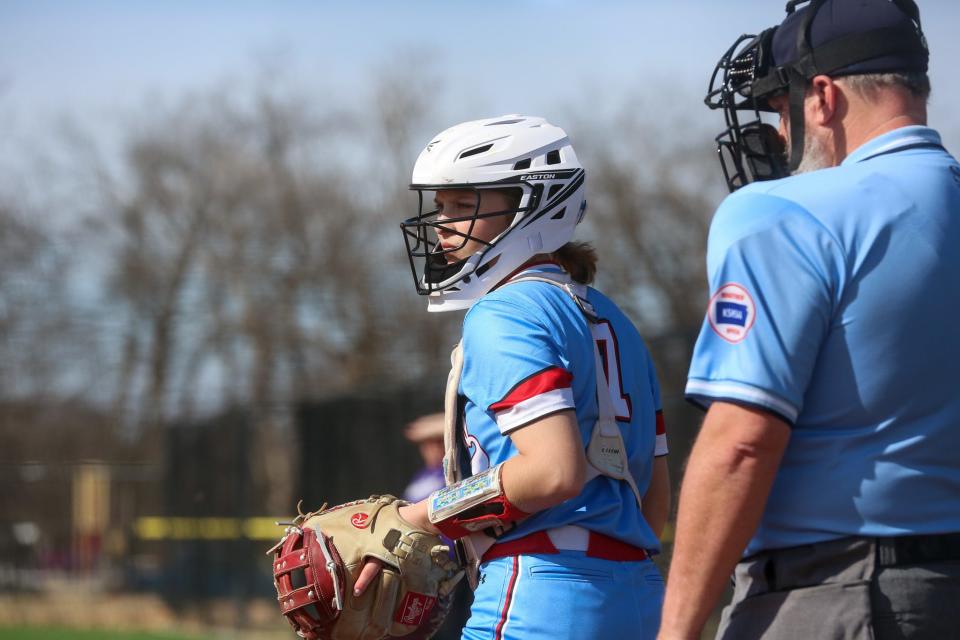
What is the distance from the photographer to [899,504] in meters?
2.29

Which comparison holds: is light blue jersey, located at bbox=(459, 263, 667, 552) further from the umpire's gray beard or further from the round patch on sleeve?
the umpire's gray beard

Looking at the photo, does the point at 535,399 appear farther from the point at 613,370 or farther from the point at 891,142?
the point at 891,142

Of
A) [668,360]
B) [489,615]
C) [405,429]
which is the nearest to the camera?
[489,615]

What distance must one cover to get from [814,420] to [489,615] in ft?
3.34

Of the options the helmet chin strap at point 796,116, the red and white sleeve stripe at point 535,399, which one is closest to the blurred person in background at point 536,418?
the red and white sleeve stripe at point 535,399

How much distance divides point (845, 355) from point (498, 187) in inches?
52.9

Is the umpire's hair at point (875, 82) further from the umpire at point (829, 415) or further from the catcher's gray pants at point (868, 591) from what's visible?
the catcher's gray pants at point (868, 591)

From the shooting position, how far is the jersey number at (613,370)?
3148mm

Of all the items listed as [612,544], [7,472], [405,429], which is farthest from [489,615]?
[7,472]

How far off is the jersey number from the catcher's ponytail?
282mm

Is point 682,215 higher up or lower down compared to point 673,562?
lower down

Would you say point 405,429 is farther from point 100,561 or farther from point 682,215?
point 682,215

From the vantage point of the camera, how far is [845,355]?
2.31 m

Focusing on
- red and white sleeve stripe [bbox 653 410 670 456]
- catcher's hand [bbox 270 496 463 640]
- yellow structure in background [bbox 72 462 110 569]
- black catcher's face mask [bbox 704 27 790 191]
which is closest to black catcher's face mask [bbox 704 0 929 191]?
black catcher's face mask [bbox 704 27 790 191]
